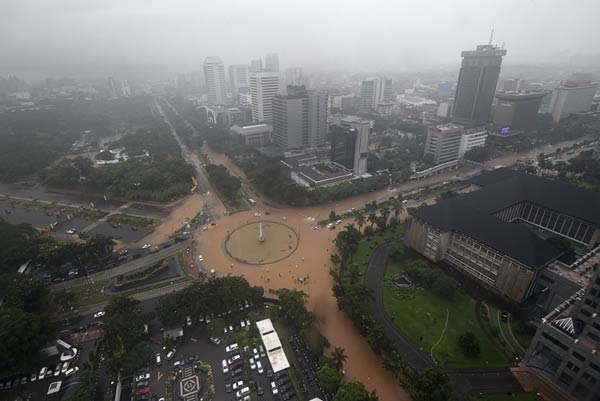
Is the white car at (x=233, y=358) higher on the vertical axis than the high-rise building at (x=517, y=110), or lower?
lower

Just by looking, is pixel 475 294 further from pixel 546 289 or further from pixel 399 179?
pixel 399 179

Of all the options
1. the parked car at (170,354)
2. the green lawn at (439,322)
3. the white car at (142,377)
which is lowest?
the white car at (142,377)

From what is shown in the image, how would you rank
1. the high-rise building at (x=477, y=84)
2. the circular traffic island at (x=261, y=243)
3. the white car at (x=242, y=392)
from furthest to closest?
the high-rise building at (x=477, y=84), the circular traffic island at (x=261, y=243), the white car at (x=242, y=392)

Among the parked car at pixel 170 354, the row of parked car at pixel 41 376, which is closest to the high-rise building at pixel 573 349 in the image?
the parked car at pixel 170 354

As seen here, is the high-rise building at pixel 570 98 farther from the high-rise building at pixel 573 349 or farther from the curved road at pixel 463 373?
the curved road at pixel 463 373

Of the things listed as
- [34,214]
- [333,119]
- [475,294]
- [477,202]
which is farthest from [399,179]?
[34,214]

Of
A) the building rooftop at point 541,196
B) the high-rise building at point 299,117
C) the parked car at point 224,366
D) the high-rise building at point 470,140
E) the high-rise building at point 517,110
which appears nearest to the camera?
the parked car at point 224,366

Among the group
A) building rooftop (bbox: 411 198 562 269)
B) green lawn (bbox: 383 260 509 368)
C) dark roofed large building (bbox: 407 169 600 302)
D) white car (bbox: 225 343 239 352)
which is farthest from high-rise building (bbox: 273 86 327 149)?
white car (bbox: 225 343 239 352)

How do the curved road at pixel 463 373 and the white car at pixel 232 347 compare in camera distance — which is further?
the white car at pixel 232 347
